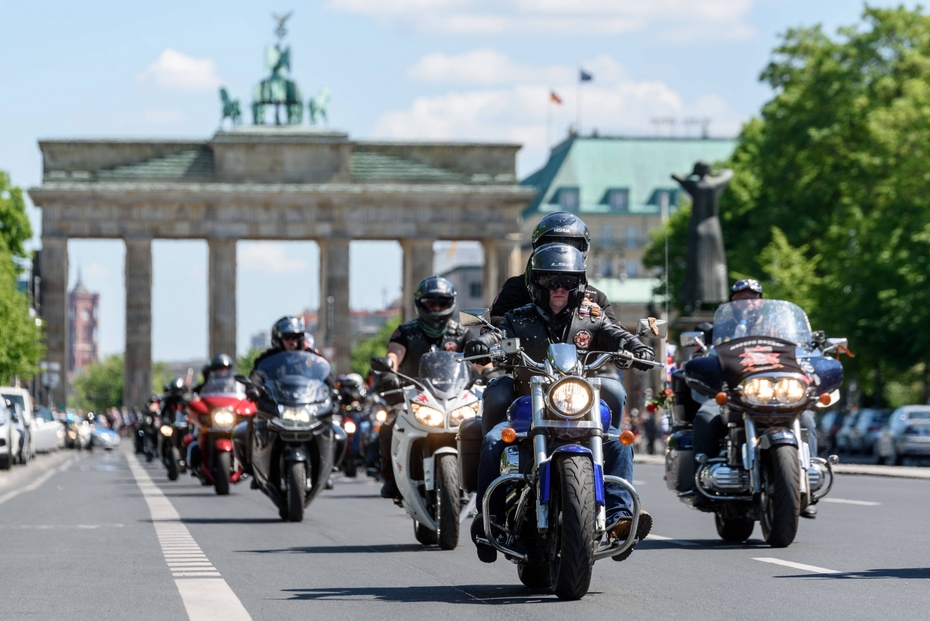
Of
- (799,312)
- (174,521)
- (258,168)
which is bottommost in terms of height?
(174,521)

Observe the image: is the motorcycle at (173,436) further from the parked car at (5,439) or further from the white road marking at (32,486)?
the parked car at (5,439)

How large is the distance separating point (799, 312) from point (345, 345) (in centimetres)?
7433

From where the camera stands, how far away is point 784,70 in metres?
62.8

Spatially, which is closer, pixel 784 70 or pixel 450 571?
pixel 450 571

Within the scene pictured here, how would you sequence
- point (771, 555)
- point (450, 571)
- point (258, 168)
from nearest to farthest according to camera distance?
point (450, 571), point (771, 555), point (258, 168)

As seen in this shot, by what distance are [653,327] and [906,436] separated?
1282 inches

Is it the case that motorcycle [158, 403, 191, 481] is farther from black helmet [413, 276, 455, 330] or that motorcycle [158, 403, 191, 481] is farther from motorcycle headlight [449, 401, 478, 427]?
motorcycle headlight [449, 401, 478, 427]

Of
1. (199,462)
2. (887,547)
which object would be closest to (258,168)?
(199,462)

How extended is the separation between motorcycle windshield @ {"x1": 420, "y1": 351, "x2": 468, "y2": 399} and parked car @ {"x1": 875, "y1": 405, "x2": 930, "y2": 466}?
28.6 m

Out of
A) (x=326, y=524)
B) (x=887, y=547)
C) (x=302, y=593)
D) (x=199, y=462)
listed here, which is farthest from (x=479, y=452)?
(x=199, y=462)

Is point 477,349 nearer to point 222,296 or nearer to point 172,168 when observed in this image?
point 172,168

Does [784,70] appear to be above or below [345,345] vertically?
above

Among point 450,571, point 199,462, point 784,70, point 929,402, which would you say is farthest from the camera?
point 784,70

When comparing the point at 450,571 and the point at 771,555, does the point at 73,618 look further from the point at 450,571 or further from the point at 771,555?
the point at 771,555
